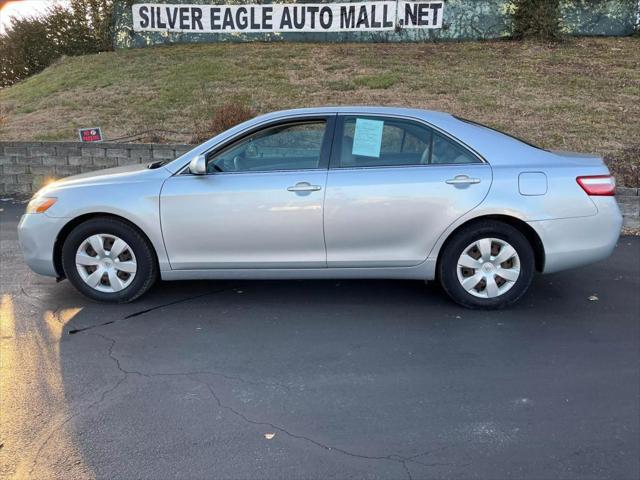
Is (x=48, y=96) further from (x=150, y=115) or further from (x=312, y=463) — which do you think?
(x=312, y=463)

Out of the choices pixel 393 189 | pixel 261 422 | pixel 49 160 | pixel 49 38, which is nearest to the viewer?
pixel 261 422

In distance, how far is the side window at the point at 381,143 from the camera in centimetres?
453

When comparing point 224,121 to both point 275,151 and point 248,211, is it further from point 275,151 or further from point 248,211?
point 248,211

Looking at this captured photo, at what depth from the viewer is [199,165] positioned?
443 cm

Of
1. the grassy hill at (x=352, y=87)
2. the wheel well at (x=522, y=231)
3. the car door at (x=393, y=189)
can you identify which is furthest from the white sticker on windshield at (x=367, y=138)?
the grassy hill at (x=352, y=87)

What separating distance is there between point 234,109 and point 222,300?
6160 mm

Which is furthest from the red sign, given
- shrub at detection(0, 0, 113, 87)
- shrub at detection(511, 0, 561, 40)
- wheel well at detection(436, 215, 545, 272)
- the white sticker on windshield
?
shrub at detection(511, 0, 561, 40)

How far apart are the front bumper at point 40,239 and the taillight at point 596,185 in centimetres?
407

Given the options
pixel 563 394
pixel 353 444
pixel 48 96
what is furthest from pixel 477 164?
pixel 48 96

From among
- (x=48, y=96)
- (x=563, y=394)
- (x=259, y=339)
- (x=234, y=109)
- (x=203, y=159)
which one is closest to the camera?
(x=563, y=394)

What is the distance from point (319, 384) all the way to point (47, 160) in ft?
25.2

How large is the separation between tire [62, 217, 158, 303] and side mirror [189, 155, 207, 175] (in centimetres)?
69

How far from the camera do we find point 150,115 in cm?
1198

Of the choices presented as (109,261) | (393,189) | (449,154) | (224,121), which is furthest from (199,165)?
(224,121)
